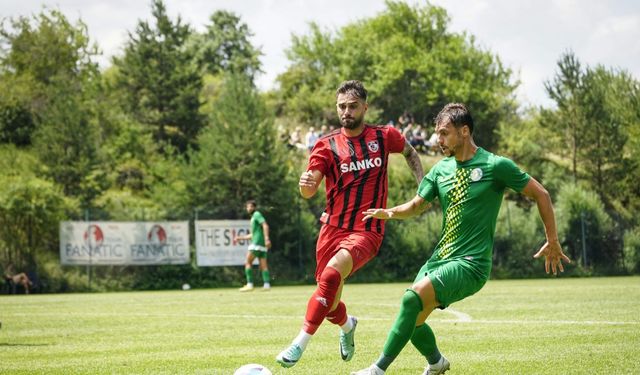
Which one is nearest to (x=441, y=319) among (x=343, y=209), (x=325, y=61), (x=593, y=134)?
(x=343, y=209)

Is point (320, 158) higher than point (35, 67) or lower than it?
lower

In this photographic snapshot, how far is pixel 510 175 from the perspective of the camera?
22.8ft

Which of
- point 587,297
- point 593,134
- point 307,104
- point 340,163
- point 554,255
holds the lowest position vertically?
point 587,297

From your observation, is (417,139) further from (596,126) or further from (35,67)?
(35,67)

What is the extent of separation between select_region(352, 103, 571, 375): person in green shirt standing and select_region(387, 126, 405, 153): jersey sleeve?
1.63 meters

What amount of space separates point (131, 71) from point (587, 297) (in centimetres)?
4582

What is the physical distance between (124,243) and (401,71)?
→ 42.9 metres

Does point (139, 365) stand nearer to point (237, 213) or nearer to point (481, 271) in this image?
point (481, 271)

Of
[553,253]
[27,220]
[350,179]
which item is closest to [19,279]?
[27,220]

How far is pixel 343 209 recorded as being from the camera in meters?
8.70

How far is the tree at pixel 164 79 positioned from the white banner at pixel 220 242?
26.0 metres

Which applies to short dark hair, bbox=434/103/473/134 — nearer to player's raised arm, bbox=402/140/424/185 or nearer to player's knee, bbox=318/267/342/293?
player's raised arm, bbox=402/140/424/185

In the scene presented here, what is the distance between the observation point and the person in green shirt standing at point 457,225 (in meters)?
6.78

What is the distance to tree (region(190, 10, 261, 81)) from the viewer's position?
85562mm
